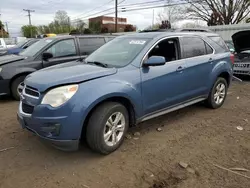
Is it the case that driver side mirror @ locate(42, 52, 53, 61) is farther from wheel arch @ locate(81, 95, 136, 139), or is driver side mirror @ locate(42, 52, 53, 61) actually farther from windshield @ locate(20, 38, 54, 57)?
wheel arch @ locate(81, 95, 136, 139)

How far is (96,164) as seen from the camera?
329 cm

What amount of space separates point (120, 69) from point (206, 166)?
1771 millimetres

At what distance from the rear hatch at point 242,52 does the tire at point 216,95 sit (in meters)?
3.57

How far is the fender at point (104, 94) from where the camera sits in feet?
10.2

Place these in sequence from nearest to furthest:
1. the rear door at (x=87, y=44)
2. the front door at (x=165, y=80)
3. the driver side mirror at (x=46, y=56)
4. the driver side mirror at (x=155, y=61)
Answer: the driver side mirror at (x=155, y=61)
the front door at (x=165, y=80)
the driver side mirror at (x=46, y=56)
the rear door at (x=87, y=44)

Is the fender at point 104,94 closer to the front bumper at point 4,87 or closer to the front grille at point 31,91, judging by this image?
the front grille at point 31,91

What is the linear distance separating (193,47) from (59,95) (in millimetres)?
2895

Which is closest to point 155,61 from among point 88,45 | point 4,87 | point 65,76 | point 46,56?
point 65,76

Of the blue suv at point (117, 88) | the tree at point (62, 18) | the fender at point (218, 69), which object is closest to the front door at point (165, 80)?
the blue suv at point (117, 88)

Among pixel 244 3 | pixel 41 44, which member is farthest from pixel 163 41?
pixel 244 3

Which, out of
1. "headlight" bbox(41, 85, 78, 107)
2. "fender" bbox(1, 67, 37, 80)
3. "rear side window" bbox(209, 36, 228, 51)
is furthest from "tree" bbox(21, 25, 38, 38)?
"headlight" bbox(41, 85, 78, 107)

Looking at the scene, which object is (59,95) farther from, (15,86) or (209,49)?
(15,86)

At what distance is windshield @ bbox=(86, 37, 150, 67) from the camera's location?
12.7ft

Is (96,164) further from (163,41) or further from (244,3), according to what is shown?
(244,3)
